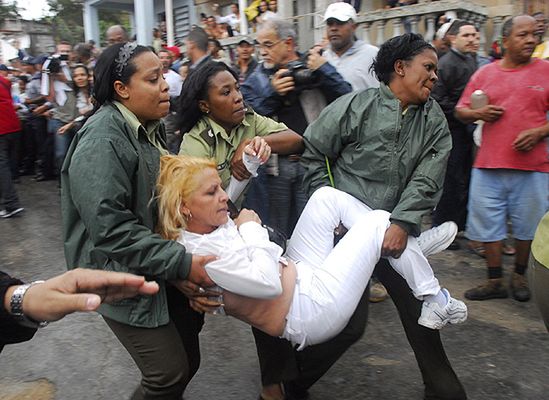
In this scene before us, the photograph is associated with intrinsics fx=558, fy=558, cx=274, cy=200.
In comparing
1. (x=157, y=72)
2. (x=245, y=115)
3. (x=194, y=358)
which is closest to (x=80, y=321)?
(x=194, y=358)

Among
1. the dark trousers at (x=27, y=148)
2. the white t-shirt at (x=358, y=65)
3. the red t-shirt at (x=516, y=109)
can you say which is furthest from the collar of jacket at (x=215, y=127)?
the dark trousers at (x=27, y=148)

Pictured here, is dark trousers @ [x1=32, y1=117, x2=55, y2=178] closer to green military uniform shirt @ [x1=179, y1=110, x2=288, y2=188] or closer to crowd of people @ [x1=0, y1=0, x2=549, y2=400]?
crowd of people @ [x1=0, y1=0, x2=549, y2=400]

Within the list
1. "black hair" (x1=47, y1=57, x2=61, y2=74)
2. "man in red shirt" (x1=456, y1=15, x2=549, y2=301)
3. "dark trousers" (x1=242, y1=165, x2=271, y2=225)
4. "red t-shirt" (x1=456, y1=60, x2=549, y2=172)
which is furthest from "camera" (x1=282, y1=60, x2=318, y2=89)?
"black hair" (x1=47, y1=57, x2=61, y2=74)

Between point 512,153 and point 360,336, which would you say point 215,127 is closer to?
point 360,336

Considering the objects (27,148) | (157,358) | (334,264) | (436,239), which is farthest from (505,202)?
(27,148)

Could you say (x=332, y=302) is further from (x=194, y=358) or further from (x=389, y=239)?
(x=194, y=358)

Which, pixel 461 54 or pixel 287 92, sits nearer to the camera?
pixel 287 92

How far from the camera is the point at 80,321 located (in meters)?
4.36

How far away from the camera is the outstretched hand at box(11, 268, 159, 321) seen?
156 cm

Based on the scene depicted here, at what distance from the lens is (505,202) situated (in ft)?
14.7

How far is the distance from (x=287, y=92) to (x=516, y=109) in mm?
1786

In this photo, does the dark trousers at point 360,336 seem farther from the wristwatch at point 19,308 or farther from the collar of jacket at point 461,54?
the collar of jacket at point 461,54

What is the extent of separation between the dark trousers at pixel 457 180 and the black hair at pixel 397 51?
280 cm

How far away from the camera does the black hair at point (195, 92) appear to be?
301cm
